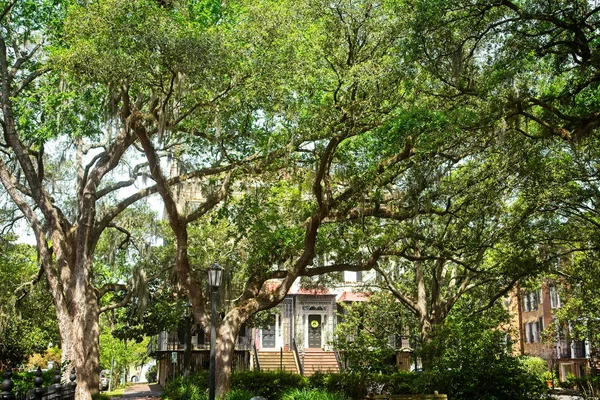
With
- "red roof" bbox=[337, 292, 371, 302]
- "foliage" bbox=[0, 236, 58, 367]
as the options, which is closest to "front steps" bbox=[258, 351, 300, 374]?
"red roof" bbox=[337, 292, 371, 302]

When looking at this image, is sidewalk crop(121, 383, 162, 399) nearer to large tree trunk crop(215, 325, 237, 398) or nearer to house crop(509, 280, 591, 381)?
large tree trunk crop(215, 325, 237, 398)

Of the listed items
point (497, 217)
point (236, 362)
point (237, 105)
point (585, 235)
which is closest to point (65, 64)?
point (237, 105)

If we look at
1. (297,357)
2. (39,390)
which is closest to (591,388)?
(39,390)

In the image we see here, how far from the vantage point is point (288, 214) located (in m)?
21.1

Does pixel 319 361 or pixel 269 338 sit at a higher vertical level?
pixel 269 338

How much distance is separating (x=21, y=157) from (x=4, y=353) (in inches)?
1004

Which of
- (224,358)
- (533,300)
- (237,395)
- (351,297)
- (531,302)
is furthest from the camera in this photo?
(531,302)

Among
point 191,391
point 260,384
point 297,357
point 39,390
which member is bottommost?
point 297,357

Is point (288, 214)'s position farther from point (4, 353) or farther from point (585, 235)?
point (4, 353)

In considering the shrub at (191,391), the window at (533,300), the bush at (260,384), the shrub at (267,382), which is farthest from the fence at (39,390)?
the window at (533,300)

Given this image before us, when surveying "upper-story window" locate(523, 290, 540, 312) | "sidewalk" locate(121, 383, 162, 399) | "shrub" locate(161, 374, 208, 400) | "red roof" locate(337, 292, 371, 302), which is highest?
"red roof" locate(337, 292, 371, 302)

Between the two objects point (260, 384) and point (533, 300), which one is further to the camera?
point (533, 300)

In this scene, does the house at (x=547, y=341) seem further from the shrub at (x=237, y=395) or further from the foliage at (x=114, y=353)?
the foliage at (x=114, y=353)

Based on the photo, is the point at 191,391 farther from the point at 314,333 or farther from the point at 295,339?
the point at 314,333
